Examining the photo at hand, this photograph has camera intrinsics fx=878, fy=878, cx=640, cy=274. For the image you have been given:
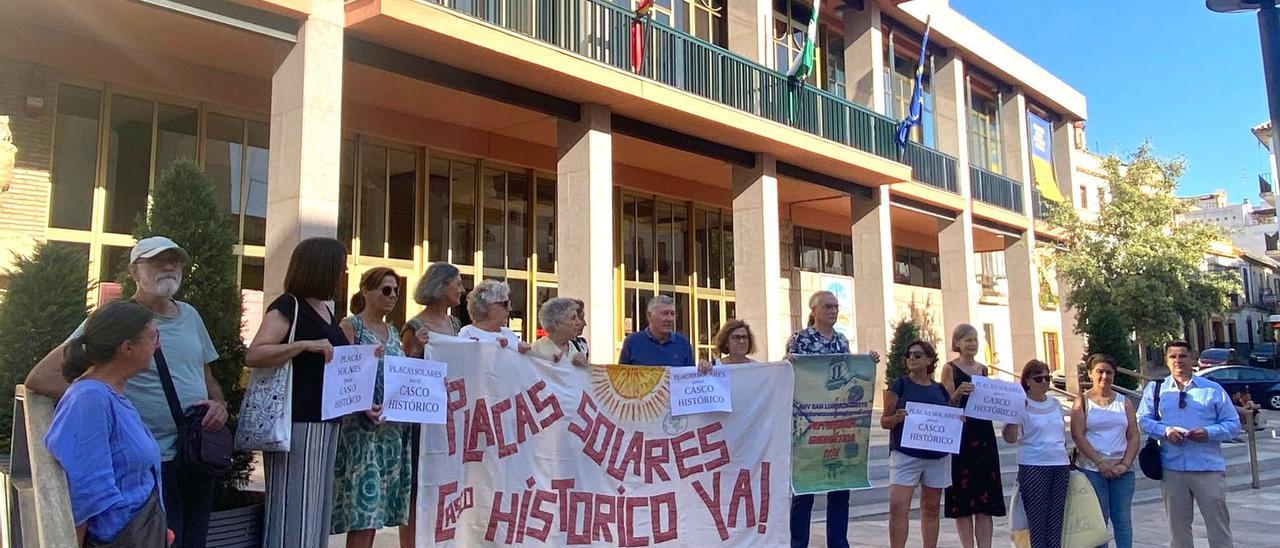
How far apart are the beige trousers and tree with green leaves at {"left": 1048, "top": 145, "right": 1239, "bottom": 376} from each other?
57.9ft

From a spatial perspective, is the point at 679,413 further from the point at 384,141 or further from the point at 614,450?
the point at 384,141

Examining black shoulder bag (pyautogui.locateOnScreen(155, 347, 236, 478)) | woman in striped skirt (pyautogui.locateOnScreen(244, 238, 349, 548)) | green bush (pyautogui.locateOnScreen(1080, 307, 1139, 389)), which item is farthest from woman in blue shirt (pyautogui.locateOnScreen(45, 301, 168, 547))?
green bush (pyautogui.locateOnScreen(1080, 307, 1139, 389))

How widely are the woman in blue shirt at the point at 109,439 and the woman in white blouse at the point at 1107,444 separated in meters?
5.49

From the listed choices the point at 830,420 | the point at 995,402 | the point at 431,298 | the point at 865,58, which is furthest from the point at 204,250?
the point at 865,58

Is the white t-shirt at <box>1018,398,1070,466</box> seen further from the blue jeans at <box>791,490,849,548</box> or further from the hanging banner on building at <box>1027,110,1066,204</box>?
the hanging banner on building at <box>1027,110,1066,204</box>

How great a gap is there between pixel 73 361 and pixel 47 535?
61 centimetres

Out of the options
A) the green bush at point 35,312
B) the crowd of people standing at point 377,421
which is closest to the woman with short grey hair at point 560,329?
the crowd of people standing at point 377,421

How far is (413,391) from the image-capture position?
470 cm

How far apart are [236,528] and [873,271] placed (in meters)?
16.1

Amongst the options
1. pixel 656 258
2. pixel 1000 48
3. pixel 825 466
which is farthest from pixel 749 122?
pixel 1000 48

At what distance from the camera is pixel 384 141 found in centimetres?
1309

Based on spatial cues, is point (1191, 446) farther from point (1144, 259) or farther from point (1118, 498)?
point (1144, 259)

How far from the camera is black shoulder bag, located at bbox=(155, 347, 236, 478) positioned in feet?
12.3

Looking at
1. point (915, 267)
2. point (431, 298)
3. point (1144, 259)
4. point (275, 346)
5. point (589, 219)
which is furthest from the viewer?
point (915, 267)
